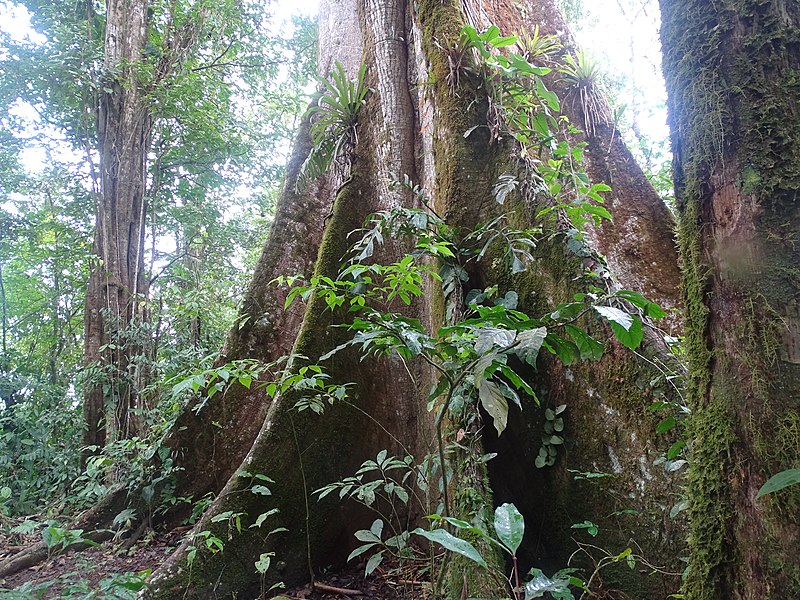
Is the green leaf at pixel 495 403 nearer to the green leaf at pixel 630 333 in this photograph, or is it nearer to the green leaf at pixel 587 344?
the green leaf at pixel 587 344

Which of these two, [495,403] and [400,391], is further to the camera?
[400,391]

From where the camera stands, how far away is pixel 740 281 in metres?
1.05

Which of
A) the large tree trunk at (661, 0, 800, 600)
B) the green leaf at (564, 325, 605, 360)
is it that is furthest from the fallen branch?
the green leaf at (564, 325, 605, 360)

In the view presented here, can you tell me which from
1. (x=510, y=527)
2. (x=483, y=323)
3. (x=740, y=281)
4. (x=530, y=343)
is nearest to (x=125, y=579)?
(x=510, y=527)

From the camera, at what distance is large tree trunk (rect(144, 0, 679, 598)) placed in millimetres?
2100

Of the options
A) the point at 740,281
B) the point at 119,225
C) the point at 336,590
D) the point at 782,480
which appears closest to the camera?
the point at 782,480

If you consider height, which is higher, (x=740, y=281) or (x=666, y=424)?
(x=740, y=281)

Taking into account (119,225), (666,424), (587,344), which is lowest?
(666,424)

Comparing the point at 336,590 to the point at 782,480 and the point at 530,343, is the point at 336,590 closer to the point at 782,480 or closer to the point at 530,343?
the point at 530,343

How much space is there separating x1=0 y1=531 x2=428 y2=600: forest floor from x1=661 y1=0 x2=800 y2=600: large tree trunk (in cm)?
165

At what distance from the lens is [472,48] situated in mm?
2963

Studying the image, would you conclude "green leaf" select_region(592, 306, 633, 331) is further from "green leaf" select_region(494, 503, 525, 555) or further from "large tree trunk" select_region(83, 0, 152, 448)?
"large tree trunk" select_region(83, 0, 152, 448)

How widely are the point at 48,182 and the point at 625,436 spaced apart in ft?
30.1

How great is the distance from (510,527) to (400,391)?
2.02 meters
